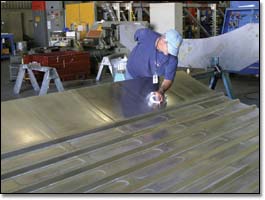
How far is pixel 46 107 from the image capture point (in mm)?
2043

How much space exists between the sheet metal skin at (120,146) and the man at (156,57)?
0.22m

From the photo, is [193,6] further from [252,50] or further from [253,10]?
[252,50]

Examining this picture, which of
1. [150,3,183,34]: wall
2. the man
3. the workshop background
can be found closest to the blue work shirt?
the man

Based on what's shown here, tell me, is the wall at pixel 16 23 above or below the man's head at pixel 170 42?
above

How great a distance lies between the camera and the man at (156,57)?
99.1 inches

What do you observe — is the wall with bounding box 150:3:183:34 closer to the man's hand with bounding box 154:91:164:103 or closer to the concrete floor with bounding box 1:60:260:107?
the concrete floor with bounding box 1:60:260:107

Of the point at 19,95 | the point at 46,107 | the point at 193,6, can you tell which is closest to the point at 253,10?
the point at 193,6

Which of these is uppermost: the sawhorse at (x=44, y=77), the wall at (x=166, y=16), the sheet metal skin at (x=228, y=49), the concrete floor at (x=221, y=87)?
the wall at (x=166, y=16)

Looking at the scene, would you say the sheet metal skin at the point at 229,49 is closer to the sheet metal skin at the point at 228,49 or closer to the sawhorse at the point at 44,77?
the sheet metal skin at the point at 228,49

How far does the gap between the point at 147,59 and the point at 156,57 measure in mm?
84

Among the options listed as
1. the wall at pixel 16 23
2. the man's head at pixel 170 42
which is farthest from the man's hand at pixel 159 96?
the wall at pixel 16 23

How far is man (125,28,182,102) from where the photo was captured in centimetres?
252

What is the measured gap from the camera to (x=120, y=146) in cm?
190

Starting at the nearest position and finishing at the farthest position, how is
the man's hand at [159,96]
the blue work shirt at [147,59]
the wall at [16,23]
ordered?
the man's hand at [159,96] → the blue work shirt at [147,59] → the wall at [16,23]
